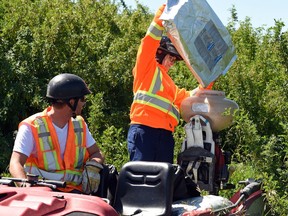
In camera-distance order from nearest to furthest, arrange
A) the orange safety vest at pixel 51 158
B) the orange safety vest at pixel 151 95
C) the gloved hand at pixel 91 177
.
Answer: the gloved hand at pixel 91 177 < the orange safety vest at pixel 51 158 < the orange safety vest at pixel 151 95

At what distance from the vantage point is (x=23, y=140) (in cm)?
546

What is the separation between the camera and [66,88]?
5520mm

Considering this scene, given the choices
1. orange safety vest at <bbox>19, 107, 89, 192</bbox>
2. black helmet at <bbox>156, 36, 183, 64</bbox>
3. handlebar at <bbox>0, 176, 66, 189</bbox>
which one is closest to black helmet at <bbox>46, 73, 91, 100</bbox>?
orange safety vest at <bbox>19, 107, 89, 192</bbox>

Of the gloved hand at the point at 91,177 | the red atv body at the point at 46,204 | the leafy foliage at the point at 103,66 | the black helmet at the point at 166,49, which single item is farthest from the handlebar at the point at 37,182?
the leafy foliage at the point at 103,66

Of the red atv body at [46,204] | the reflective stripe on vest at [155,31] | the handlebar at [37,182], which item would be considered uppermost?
the reflective stripe on vest at [155,31]

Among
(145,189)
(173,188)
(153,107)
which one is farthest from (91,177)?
(153,107)

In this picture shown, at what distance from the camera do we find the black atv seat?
16.4ft

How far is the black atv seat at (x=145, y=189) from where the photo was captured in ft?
16.4

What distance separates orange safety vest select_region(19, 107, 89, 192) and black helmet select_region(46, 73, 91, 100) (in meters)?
0.21

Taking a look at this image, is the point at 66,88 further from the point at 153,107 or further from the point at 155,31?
the point at 153,107

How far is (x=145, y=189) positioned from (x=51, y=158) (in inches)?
31.7

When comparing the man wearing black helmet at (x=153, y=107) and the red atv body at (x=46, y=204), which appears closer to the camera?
the red atv body at (x=46, y=204)

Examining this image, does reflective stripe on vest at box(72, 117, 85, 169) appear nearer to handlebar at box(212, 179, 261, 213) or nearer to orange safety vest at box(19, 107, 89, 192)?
orange safety vest at box(19, 107, 89, 192)

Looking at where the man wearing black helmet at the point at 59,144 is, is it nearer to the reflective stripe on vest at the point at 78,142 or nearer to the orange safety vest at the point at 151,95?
the reflective stripe on vest at the point at 78,142
